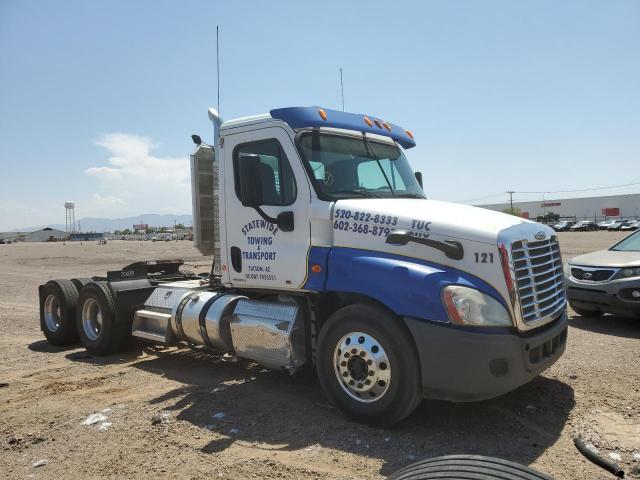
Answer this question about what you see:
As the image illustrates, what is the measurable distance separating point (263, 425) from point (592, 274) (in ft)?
21.1

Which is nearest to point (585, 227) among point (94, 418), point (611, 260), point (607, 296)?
point (611, 260)

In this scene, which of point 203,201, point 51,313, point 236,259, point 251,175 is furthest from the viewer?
point 51,313

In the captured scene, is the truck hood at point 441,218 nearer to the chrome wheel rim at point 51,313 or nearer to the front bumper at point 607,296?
Result: the front bumper at point 607,296

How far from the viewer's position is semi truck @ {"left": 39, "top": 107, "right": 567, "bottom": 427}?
3896 mm

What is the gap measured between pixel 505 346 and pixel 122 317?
17.3 feet

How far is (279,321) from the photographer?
16.3ft

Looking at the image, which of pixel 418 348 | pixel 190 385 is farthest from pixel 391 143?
pixel 190 385

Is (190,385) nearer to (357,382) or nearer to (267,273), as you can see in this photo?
(267,273)

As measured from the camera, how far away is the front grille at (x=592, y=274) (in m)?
8.07

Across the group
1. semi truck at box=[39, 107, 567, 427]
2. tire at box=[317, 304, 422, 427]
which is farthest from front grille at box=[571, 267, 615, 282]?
tire at box=[317, 304, 422, 427]

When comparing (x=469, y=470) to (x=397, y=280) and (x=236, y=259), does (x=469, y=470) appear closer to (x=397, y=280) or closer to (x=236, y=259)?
(x=397, y=280)

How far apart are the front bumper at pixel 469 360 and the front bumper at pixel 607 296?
4.73 metres

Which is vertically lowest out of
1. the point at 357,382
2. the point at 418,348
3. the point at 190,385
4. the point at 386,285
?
the point at 190,385

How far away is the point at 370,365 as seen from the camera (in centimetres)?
421
